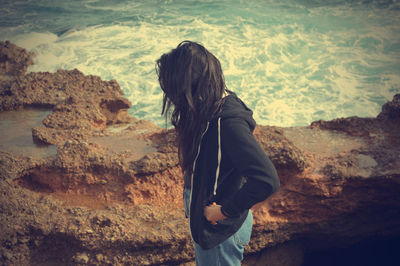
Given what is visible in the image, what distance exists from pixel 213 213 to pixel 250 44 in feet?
32.4

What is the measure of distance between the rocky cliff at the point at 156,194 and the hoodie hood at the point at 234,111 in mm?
1778

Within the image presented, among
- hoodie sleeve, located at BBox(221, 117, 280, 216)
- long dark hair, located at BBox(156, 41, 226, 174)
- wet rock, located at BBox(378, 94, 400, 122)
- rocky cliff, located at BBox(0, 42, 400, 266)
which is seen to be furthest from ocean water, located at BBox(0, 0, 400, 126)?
hoodie sleeve, located at BBox(221, 117, 280, 216)

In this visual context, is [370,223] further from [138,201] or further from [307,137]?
[138,201]

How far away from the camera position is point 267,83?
9.16 metres

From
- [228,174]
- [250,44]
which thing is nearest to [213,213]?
A: [228,174]

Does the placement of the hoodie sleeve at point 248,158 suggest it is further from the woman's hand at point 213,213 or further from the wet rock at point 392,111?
the wet rock at point 392,111

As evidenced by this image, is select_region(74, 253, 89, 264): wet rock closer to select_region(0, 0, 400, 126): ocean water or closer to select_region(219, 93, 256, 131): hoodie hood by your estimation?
select_region(219, 93, 256, 131): hoodie hood

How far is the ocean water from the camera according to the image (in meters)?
8.68

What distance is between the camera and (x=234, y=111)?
1609mm

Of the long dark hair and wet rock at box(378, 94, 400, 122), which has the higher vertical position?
the long dark hair

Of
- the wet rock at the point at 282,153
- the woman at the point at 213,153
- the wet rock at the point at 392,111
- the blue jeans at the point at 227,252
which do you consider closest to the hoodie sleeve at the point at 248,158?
the woman at the point at 213,153

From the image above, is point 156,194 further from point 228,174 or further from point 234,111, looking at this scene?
point 234,111

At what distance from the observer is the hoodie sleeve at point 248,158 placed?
1524 mm

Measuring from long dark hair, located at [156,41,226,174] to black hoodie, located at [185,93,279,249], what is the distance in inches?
2.0
